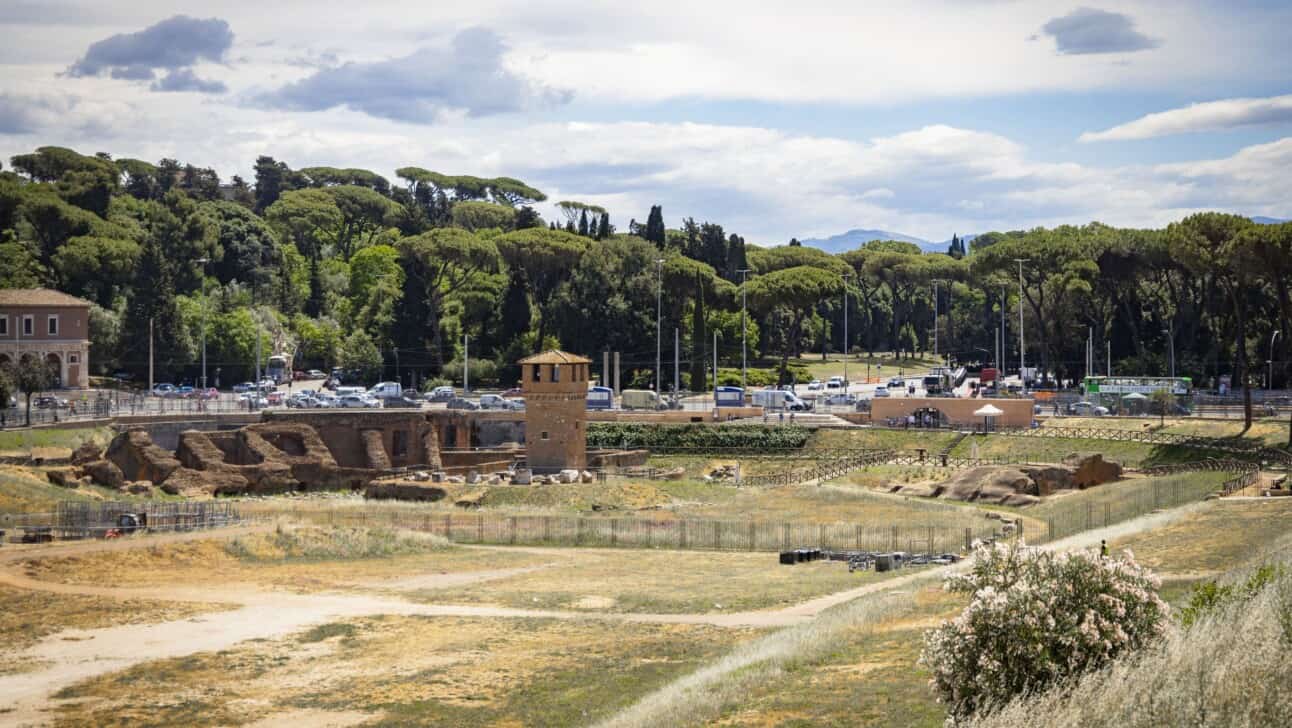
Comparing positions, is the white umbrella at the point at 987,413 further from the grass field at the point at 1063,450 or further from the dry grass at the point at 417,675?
the dry grass at the point at 417,675

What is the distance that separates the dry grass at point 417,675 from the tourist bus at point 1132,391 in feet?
173

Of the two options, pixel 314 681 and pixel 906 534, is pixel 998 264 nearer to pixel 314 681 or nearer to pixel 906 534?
pixel 906 534

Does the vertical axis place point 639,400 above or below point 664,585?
above

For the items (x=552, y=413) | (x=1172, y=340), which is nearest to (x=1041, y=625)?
(x=552, y=413)

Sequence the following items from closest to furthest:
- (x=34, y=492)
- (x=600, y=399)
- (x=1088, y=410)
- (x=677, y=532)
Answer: (x=677, y=532)
(x=34, y=492)
(x=1088, y=410)
(x=600, y=399)

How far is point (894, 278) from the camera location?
138 meters

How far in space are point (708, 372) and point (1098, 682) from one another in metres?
94.5

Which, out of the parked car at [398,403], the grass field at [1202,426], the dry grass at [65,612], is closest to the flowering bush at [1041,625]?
the dry grass at [65,612]

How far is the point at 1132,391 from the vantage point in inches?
3285

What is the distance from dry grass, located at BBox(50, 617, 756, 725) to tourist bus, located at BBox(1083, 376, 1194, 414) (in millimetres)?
52633

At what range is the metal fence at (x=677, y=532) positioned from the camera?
4825 cm

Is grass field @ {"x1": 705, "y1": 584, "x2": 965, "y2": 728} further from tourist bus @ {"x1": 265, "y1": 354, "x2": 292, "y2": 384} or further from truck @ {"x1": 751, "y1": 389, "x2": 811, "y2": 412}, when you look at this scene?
tourist bus @ {"x1": 265, "y1": 354, "x2": 292, "y2": 384}

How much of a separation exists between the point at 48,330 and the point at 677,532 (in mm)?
52189

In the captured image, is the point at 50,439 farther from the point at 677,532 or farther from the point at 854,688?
the point at 854,688
